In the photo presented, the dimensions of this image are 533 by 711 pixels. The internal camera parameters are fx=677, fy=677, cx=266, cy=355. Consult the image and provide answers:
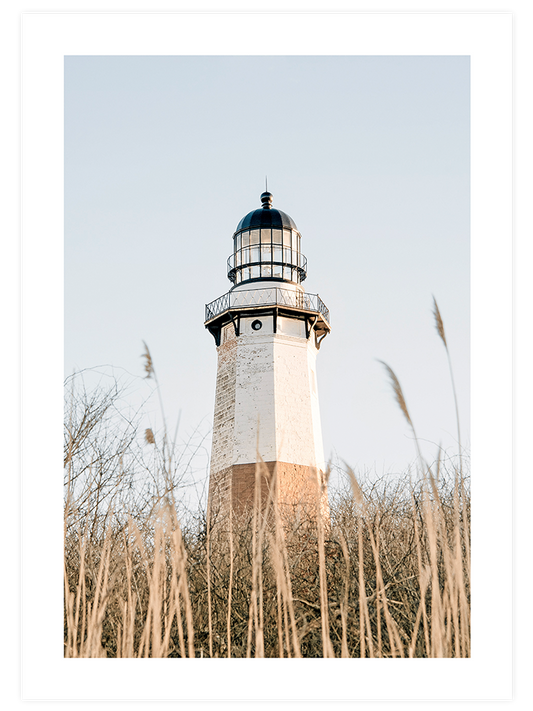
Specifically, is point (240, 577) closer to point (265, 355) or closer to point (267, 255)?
point (265, 355)

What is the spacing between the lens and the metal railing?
16.9 meters

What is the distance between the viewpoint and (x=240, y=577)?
3984mm

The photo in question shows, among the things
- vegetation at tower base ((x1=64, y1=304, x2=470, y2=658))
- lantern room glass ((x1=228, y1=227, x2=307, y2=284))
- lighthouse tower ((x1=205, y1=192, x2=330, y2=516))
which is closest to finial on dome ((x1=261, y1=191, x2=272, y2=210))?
lighthouse tower ((x1=205, y1=192, x2=330, y2=516))

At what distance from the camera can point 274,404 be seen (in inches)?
616

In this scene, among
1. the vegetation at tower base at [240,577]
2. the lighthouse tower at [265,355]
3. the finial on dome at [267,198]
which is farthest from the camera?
the finial on dome at [267,198]

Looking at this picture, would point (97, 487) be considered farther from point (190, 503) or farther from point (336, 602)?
point (336, 602)

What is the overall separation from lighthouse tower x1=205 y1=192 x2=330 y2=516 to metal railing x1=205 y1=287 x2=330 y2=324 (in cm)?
3

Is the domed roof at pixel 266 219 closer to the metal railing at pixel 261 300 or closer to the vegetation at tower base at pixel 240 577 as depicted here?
the metal railing at pixel 261 300

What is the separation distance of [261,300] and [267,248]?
1489 millimetres

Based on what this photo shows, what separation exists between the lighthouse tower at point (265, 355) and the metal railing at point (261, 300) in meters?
0.03

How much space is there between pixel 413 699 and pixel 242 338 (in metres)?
14.2

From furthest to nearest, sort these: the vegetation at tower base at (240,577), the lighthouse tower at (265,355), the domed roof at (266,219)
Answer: the domed roof at (266,219), the lighthouse tower at (265,355), the vegetation at tower base at (240,577)

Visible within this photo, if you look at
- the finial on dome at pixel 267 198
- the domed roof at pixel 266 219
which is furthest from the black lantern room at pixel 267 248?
the finial on dome at pixel 267 198

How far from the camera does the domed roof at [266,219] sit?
687 inches
